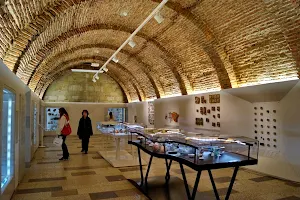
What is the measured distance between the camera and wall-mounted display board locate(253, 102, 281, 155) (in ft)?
22.2

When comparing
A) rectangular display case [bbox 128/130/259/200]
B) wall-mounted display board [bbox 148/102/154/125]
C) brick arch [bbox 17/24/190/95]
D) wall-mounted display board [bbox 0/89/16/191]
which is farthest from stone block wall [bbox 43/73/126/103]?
rectangular display case [bbox 128/130/259/200]

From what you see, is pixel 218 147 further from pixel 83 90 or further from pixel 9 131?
pixel 83 90

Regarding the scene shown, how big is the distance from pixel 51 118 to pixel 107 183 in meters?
13.5

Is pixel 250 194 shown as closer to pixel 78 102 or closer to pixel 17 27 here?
pixel 17 27

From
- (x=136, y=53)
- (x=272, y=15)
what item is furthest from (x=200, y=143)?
(x=136, y=53)

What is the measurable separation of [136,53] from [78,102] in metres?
7.44

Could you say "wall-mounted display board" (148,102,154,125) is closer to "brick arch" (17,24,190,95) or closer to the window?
"brick arch" (17,24,190,95)

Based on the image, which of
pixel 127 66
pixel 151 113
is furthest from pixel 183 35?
pixel 127 66

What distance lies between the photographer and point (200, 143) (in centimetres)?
448

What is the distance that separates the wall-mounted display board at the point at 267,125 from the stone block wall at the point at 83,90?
13.7 m

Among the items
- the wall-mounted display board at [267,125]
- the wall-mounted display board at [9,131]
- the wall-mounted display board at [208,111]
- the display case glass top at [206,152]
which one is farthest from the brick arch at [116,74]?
the display case glass top at [206,152]

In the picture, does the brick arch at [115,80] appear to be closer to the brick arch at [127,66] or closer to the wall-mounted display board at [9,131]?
the brick arch at [127,66]

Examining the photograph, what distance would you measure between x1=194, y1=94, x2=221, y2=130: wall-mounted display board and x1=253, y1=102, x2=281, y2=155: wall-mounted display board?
5.02ft

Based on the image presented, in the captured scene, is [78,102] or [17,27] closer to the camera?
[17,27]
